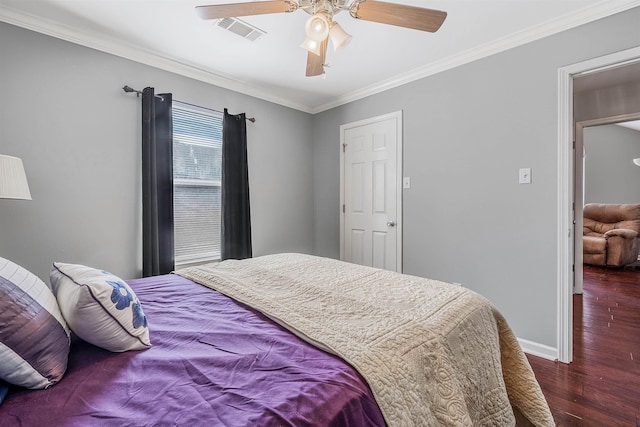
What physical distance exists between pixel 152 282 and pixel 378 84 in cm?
281

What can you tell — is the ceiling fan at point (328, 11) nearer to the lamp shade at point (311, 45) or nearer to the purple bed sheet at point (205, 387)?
the lamp shade at point (311, 45)

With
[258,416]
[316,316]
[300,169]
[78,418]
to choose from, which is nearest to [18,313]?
[78,418]

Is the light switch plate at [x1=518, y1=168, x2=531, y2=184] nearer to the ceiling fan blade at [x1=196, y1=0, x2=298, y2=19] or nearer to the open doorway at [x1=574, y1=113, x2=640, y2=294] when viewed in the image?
the ceiling fan blade at [x1=196, y1=0, x2=298, y2=19]

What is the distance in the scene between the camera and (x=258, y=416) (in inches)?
25.3

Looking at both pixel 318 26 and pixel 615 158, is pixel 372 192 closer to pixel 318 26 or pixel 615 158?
pixel 318 26

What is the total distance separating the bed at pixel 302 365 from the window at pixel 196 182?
1445 mm

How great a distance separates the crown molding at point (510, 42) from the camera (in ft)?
6.40

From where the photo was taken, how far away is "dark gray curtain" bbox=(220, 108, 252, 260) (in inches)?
122

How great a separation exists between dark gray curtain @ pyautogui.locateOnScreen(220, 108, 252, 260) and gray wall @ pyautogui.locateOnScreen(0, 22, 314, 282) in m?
0.41

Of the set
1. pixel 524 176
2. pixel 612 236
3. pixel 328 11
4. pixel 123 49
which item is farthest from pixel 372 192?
pixel 612 236

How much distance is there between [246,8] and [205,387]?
1.63m

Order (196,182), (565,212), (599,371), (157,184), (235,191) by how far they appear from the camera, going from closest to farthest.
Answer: (599,371) < (565,212) < (157,184) < (196,182) < (235,191)

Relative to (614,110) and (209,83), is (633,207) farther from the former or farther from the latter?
(209,83)

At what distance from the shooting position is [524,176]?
7.61 ft
